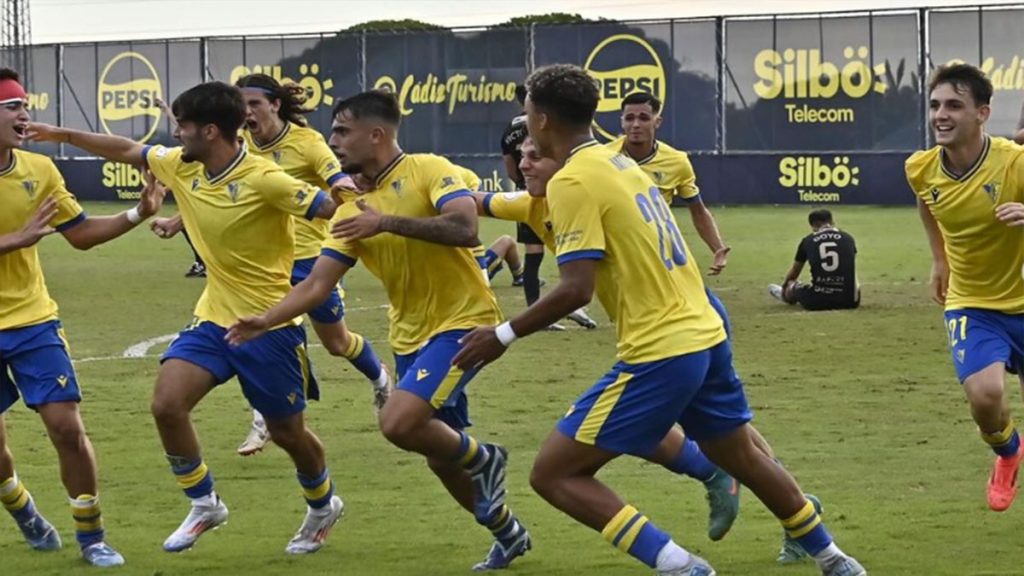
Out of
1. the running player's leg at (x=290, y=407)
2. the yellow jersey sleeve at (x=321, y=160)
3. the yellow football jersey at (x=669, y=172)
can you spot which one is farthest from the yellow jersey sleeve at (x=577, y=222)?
the yellow football jersey at (x=669, y=172)

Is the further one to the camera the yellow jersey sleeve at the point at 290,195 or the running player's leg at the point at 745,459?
the yellow jersey sleeve at the point at 290,195

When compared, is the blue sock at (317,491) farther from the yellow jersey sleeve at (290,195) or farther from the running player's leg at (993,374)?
the running player's leg at (993,374)

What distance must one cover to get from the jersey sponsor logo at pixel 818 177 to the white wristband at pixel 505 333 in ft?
108

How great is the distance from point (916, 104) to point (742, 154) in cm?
388

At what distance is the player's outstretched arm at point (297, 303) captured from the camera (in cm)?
867

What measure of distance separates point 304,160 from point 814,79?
103ft

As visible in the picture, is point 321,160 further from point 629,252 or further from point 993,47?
point 993,47

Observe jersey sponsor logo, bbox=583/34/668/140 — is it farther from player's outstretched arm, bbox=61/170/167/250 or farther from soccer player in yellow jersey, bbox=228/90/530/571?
soccer player in yellow jersey, bbox=228/90/530/571

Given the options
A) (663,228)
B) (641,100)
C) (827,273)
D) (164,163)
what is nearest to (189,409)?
(164,163)

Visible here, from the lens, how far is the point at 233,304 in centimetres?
942

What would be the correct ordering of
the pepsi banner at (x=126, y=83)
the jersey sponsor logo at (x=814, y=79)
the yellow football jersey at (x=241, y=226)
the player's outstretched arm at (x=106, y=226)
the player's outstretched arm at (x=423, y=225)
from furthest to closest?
the pepsi banner at (x=126, y=83), the jersey sponsor logo at (x=814, y=79), the player's outstretched arm at (x=106, y=226), the yellow football jersey at (x=241, y=226), the player's outstretched arm at (x=423, y=225)

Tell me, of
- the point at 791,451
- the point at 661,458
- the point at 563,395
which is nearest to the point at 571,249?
the point at 661,458

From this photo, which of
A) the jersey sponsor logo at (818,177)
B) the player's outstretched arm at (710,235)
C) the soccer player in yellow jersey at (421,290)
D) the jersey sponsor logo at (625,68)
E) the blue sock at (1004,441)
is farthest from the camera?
the jersey sponsor logo at (625,68)

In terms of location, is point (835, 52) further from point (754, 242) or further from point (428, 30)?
point (754, 242)
